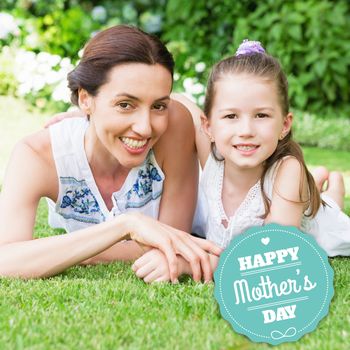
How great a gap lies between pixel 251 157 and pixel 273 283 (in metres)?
0.85

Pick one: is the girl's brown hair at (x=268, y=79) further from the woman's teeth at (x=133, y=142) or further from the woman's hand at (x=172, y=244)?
the woman's hand at (x=172, y=244)

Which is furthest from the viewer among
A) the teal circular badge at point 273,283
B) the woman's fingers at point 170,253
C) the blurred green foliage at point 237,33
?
the blurred green foliage at point 237,33

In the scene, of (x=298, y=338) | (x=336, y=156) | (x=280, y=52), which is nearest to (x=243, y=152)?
(x=298, y=338)

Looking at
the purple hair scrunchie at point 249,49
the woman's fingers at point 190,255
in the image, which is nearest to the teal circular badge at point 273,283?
the woman's fingers at point 190,255

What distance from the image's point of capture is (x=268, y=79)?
10.6 ft

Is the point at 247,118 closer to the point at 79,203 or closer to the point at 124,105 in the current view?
the point at 124,105

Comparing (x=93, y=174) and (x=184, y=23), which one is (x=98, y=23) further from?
(x=93, y=174)

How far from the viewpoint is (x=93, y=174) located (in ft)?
12.0

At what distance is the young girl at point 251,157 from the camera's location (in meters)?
3.22

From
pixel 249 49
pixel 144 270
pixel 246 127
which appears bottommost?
pixel 144 270

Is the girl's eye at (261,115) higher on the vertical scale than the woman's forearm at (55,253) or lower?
higher

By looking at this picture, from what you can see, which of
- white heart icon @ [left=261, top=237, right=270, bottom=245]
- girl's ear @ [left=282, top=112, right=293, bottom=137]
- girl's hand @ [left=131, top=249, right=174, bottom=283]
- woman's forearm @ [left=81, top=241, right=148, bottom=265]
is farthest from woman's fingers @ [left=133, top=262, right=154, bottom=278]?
girl's ear @ [left=282, top=112, right=293, bottom=137]

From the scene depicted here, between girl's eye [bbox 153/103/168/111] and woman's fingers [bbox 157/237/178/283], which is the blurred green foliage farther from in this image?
woman's fingers [bbox 157/237/178/283]

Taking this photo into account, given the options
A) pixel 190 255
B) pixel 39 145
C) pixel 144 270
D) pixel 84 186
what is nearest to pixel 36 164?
pixel 39 145
